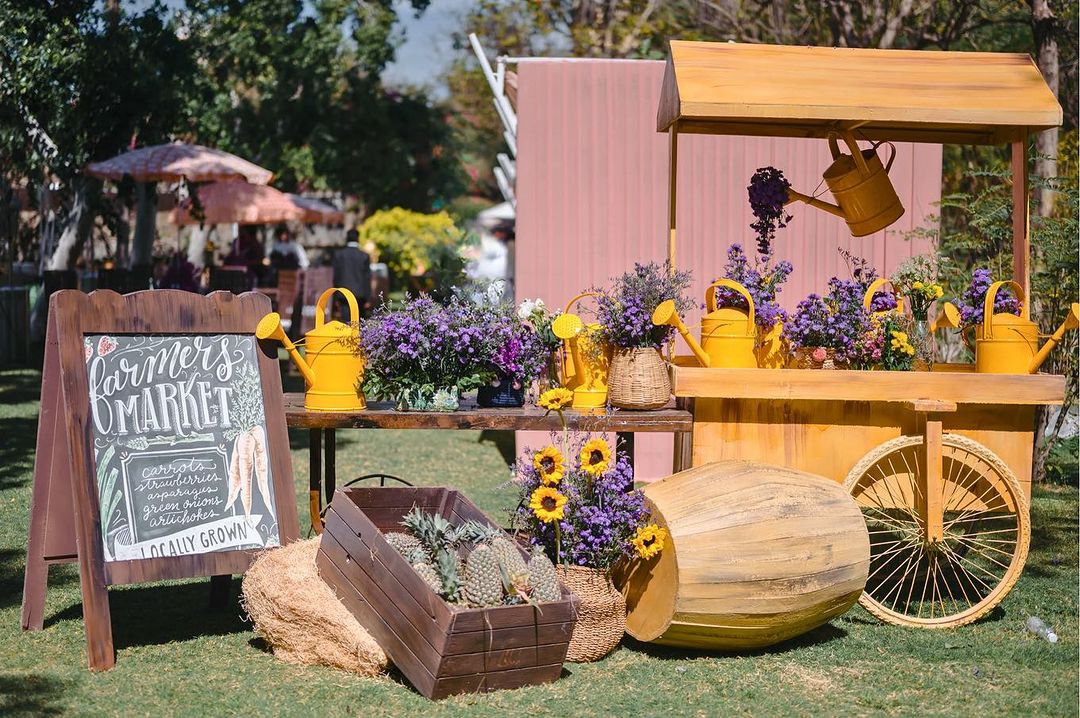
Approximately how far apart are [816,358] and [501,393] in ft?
4.11

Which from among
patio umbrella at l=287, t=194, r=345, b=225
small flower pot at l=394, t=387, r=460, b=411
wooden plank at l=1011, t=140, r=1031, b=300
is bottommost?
small flower pot at l=394, t=387, r=460, b=411

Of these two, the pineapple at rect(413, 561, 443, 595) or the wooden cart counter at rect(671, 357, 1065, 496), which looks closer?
the pineapple at rect(413, 561, 443, 595)

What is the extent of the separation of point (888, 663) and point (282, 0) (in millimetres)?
15365

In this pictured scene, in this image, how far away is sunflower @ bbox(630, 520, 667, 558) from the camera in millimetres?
4203

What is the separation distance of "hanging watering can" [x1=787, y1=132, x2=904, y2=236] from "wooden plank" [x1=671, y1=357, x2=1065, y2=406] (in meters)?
0.76

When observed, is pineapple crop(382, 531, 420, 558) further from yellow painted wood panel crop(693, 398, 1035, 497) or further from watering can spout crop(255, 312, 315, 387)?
yellow painted wood panel crop(693, 398, 1035, 497)

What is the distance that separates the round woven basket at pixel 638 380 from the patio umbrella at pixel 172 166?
8940 mm

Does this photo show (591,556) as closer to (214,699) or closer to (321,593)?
(321,593)

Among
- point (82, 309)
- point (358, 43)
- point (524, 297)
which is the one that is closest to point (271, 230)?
point (358, 43)

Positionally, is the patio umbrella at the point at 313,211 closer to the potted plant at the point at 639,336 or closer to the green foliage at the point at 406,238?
the green foliage at the point at 406,238

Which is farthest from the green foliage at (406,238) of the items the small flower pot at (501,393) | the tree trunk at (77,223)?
the small flower pot at (501,393)

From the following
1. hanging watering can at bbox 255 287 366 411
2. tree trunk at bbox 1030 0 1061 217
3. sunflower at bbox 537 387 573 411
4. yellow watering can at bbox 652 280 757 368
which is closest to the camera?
sunflower at bbox 537 387 573 411

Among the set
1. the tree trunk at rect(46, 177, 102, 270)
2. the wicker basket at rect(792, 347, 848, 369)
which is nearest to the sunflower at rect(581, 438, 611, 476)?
the wicker basket at rect(792, 347, 848, 369)

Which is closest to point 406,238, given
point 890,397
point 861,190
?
point 861,190
